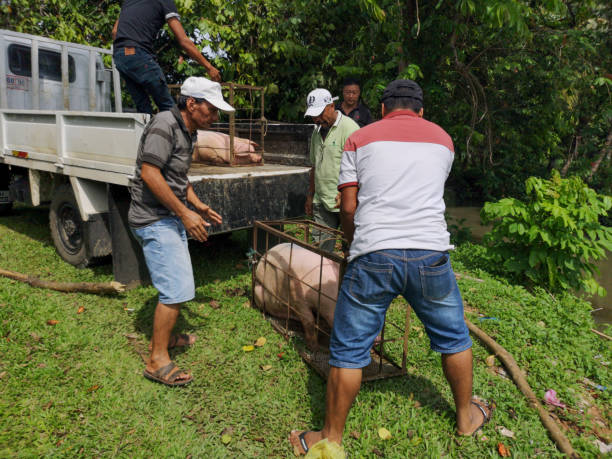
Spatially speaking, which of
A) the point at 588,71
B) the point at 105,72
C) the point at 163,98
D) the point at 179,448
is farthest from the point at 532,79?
the point at 179,448

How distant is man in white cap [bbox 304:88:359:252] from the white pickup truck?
419mm

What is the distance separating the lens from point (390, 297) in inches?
96.2

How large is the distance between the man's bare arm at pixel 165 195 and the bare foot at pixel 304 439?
53.3 inches

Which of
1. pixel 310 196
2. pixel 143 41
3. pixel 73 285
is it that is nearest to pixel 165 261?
pixel 73 285

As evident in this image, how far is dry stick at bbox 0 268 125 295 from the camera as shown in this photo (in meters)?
4.20

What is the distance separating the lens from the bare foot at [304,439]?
255cm

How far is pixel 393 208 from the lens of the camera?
7.84 ft

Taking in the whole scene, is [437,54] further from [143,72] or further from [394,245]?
[394,245]

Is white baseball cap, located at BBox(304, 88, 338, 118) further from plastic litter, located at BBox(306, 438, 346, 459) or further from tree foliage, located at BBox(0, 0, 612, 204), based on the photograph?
plastic litter, located at BBox(306, 438, 346, 459)

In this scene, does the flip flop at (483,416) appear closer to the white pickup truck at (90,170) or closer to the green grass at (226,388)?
the green grass at (226,388)

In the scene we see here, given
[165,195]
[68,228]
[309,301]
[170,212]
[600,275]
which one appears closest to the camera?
[165,195]

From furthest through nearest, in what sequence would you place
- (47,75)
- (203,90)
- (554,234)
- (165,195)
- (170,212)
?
(47,75), (554,234), (170,212), (203,90), (165,195)

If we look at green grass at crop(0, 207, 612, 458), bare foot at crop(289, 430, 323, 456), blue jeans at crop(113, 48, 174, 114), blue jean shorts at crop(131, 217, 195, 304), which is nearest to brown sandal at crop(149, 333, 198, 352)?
green grass at crop(0, 207, 612, 458)

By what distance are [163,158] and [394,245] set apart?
4.99 feet
